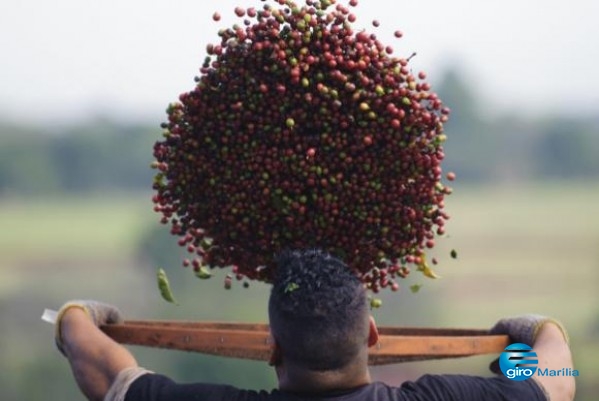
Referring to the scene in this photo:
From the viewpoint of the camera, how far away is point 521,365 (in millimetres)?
5141

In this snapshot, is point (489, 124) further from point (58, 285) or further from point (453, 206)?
point (58, 285)

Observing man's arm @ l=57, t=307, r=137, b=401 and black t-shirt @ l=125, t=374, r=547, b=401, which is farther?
man's arm @ l=57, t=307, r=137, b=401

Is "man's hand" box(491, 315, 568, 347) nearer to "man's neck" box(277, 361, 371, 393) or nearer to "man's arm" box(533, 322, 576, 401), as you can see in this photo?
"man's arm" box(533, 322, 576, 401)

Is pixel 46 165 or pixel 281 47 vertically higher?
pixel 281 47

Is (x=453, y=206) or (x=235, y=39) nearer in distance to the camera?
(x=235, y=39)

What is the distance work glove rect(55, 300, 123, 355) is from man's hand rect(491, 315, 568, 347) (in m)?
1.52

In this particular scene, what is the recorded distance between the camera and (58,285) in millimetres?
44875

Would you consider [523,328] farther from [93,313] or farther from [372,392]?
[93,313]

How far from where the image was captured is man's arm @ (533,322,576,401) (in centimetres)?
498

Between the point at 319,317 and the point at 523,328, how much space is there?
1128 millimetres

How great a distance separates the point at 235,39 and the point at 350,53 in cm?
44

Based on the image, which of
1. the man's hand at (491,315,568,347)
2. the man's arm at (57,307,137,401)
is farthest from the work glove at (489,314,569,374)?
the man's arm at (57,307,137,401)

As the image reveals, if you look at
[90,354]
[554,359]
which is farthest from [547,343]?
[90,354]

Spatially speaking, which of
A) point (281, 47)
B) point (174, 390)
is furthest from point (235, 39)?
point (174, 390)
